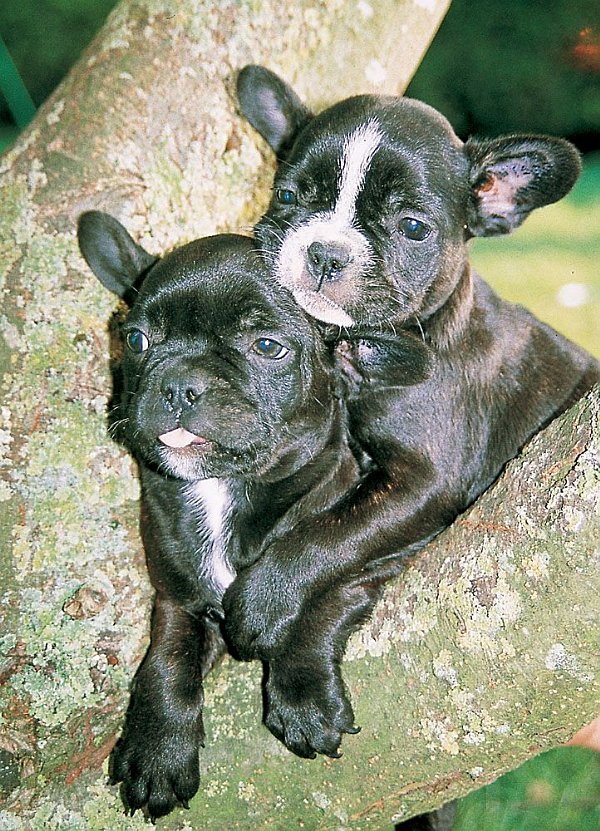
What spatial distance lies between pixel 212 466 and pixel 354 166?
0.84 metres

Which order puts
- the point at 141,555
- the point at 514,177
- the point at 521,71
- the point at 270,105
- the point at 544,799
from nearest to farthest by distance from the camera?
the point at 141,555, the point at 514,177, the point at 270,105, the point at 544,799, the point at 521,71

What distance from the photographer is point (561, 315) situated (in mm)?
5301

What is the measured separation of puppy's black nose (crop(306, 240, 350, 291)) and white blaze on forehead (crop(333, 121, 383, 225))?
18 centimetres

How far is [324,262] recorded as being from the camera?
2248 mm

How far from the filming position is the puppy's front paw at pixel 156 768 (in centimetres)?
215

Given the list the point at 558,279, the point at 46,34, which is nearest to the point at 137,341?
the point at 558,279

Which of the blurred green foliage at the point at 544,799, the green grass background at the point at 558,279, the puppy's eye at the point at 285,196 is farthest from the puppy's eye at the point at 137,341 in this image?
the green grass background at the point at 558,279

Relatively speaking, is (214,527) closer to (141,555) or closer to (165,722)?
(141,555)

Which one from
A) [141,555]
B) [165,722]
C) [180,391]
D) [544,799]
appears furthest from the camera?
[544,799]

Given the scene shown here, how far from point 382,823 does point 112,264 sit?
1.50 metres

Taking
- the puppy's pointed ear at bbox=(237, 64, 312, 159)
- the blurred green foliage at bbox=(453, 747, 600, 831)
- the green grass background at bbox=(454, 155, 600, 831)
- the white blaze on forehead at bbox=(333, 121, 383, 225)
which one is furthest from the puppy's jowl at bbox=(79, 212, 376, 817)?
the green grass background at bbox=(454, 155, 600, 831)

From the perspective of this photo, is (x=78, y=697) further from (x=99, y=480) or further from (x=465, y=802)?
(x=465, y=802)

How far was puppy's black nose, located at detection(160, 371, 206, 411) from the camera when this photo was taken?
6.87ft

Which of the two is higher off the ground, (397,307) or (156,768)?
(397,307)
